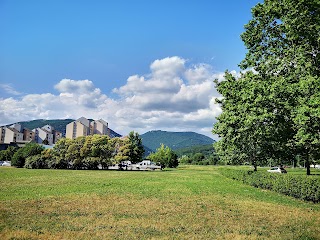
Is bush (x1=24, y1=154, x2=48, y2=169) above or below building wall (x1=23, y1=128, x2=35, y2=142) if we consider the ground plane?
below

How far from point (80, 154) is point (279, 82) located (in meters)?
50.9

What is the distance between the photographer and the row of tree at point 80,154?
60.0m

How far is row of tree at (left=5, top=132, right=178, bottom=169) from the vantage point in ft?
197

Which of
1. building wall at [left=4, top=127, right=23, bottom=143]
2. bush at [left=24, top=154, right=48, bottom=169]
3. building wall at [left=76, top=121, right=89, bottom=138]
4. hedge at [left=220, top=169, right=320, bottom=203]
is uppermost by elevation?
building wall at [left=76, top=121, right=89, bottom=138]

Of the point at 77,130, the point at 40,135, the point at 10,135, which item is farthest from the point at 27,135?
the point at 77,130

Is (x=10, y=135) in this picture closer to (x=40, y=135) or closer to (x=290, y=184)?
(x=40, y=135)

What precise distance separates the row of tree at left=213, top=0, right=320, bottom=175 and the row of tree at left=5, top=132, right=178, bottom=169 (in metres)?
→ 43.9

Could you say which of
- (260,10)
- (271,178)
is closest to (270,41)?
(260,10)

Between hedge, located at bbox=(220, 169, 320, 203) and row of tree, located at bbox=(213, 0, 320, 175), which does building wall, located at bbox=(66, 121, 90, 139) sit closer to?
hedge, located at bbox=(220, 169, 320, 203)

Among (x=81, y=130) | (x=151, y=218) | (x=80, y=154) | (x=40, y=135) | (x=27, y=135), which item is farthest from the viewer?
(x=40, y=135)

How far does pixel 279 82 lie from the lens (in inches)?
669

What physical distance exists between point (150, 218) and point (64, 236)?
4.04m

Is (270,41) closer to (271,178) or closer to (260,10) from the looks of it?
(260,10)

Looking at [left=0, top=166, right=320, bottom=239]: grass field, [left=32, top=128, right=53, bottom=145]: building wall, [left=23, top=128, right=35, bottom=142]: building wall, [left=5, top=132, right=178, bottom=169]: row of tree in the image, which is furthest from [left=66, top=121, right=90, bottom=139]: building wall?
[left=0, top=166, right=320, bottom=239]: grass field
